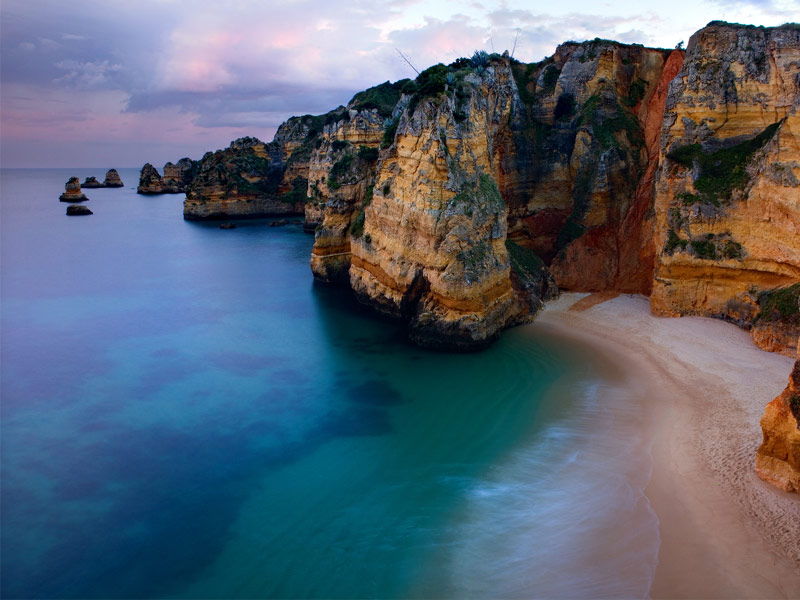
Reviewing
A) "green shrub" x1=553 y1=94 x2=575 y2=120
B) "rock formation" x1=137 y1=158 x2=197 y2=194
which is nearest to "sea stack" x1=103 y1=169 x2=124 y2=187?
"rock formation" x1=137 y1=158 x2=197 y2=194

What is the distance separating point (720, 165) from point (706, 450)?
1268 centimetres

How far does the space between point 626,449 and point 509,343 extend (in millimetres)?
7420

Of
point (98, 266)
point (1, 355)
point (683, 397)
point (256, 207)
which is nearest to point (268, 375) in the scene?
point (1, 355)

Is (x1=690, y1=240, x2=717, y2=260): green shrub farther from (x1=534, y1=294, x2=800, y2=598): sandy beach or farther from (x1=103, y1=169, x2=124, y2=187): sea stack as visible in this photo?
(x1=103, y1=169, x2=124, y2=187): sea stack

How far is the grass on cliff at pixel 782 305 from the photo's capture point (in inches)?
679

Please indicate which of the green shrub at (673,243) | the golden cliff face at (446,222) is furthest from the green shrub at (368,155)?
the green shrub at (673,243)

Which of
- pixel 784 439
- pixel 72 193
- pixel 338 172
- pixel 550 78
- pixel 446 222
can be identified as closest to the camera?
pixel 784 439

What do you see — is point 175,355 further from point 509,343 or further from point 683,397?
point 683,397

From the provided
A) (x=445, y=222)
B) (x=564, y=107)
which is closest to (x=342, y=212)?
(x=445, y=222)

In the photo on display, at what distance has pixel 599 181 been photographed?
25.4m

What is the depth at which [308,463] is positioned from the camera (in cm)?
1405

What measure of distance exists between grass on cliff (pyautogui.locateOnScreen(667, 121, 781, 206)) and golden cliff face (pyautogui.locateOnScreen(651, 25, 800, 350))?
0.04 meters

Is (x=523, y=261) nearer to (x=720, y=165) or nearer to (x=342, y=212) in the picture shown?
(x=720, y=165)

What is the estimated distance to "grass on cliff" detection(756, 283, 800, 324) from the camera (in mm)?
17250
